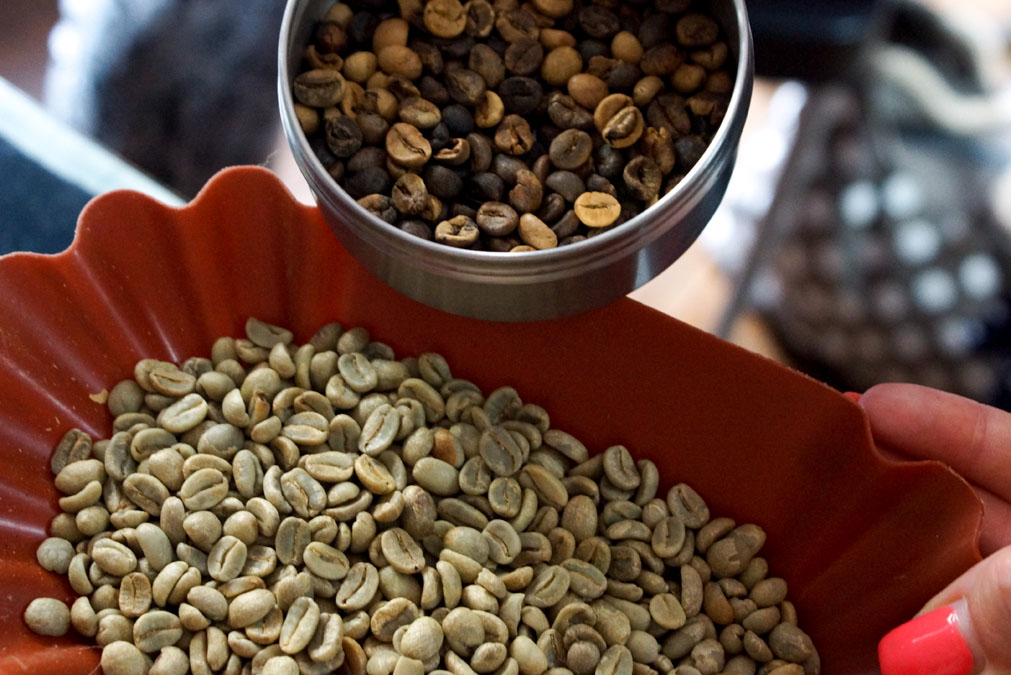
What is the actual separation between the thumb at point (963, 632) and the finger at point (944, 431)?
21 centimetres

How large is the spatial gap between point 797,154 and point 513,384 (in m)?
0.64

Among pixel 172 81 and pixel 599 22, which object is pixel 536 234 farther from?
pixel 172 81

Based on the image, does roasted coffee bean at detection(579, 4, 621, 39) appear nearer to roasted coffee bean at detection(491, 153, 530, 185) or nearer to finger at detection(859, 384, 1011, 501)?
roasted coffee bean at detection(491, 153, 530, 185)

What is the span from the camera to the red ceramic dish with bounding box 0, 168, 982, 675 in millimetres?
804

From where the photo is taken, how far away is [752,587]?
87 cm

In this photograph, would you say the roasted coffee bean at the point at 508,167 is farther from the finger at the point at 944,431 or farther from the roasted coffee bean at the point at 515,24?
the finger at the point at 944,431

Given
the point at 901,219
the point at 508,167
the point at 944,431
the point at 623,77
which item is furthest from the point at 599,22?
the point at 901,219

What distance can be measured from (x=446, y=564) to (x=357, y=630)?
3.5 inches

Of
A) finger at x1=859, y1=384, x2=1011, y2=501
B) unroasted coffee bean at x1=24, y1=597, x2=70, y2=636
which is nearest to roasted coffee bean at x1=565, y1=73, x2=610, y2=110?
finger at x1=859, y1=384, x2=1011, y2=501

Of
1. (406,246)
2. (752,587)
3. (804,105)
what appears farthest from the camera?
(804,105)

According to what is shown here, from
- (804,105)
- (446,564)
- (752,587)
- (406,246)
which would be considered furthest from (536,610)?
(804,105)

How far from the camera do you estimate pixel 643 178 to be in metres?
0.83

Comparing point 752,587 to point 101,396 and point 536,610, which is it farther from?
point 101,396

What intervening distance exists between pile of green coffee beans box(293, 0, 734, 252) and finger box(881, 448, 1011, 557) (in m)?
0.35
